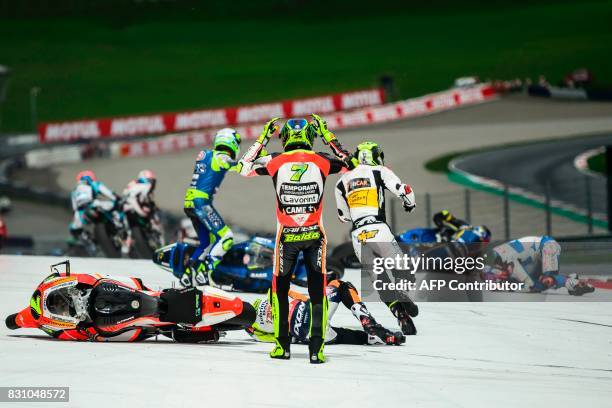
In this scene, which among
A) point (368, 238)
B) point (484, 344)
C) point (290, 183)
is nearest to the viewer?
point (290, 183)

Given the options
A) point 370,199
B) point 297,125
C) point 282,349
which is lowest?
point 282,349

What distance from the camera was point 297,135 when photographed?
9.16 m

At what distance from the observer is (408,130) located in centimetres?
4166

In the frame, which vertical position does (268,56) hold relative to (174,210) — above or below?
above

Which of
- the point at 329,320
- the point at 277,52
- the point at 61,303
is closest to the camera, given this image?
the point at 61,303

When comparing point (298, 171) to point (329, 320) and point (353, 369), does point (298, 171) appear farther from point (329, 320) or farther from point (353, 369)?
point (353, 369)

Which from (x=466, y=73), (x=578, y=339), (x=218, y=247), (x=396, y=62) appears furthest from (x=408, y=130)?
(x=578, y=339)

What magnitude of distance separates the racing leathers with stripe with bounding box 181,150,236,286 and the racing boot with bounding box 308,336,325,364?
16.1 feet

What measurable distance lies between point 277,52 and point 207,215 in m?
47.9

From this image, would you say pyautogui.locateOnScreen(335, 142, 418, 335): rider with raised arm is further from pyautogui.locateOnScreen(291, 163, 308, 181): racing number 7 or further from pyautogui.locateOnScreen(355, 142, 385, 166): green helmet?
pyautogui.locateOnScreen(291, 163, 308, 181): racing number 7

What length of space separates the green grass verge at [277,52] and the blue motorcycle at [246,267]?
1444 inches

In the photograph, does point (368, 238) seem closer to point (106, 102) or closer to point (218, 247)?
point (218, 247)

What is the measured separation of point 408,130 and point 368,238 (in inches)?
1214

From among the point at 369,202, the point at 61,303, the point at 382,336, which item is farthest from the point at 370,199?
the point at 61,303
